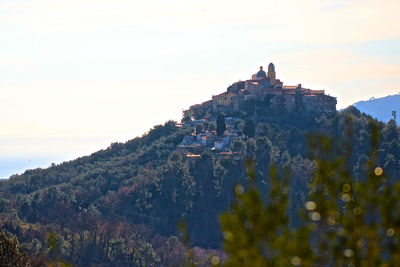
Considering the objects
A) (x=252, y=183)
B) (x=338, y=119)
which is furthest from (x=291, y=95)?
(x=252, y=183)

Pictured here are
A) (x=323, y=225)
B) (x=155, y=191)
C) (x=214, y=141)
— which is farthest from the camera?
(x=214, y=141)

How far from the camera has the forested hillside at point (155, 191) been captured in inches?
2864

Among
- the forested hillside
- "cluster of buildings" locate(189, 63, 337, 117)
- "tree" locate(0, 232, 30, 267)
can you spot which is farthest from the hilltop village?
"tree" locate(0, 232, 30, 267)

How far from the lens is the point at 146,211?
287ft

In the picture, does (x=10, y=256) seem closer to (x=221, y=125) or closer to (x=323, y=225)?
(x=323, y=225)

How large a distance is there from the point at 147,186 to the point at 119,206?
4667mm

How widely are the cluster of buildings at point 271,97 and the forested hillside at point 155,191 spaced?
64.5 inches

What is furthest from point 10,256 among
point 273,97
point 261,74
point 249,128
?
point 261,74

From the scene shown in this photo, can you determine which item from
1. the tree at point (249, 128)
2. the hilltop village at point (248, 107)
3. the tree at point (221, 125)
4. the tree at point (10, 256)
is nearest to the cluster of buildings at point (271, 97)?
the hilltop village at point (248, 107)

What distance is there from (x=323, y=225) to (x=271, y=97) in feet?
292

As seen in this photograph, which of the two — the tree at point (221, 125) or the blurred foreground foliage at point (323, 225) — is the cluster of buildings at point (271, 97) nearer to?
the tree at point (221, 125)

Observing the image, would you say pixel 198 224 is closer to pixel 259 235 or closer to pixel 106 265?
pixel 106 265

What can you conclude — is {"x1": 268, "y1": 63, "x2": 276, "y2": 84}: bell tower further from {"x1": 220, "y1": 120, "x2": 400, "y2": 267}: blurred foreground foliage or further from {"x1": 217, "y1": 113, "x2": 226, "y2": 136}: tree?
{"x1": 220, "y1": 120, "x2": 400, "y2": 267}: blurred foreground foliage

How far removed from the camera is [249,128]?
314 feet
